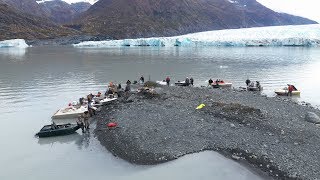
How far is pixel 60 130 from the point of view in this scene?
28.2 metres

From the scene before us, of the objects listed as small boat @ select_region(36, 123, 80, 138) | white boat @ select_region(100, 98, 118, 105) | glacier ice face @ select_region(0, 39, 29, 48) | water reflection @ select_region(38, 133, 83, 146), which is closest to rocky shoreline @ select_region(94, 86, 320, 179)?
white boat @ select_region(100, 98, 118, 105)

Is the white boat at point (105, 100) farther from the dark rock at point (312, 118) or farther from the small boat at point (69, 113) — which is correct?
the dark rock at point (312, 118)

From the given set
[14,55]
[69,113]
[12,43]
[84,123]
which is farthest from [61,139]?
[12,43]

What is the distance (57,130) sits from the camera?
28.2m

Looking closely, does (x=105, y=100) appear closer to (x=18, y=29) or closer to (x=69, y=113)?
(x=69, y=113)

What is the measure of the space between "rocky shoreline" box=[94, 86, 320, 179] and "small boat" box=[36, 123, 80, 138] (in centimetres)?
192

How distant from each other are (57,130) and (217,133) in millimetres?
12288

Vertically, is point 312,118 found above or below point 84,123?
above

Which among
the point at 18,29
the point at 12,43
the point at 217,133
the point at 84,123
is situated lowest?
the point at 84,123

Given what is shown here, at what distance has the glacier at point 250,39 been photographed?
445 ft

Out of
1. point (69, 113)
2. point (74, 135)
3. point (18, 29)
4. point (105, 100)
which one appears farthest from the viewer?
point (18, 29)

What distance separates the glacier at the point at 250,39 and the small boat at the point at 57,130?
4671 inches

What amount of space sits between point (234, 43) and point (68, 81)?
3860 inches

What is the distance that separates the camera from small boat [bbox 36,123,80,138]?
92.1 ft
